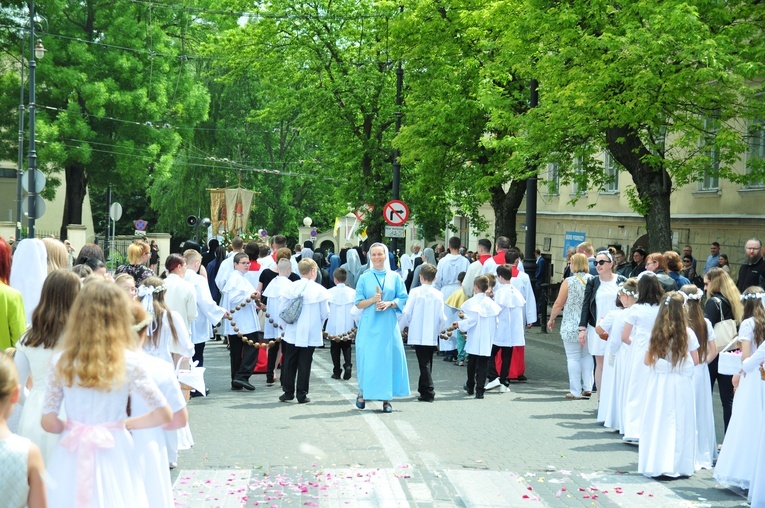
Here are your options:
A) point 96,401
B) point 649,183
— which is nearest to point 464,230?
point 649,183

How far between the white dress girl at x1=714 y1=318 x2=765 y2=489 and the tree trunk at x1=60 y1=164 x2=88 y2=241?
38.8m

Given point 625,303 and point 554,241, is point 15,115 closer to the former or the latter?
point 554,241

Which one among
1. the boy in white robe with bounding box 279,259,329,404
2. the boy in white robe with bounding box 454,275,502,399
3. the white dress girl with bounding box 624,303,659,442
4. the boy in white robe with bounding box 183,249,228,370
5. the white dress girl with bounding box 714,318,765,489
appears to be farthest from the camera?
the boy in white robe with bounding box 454,275,502,399

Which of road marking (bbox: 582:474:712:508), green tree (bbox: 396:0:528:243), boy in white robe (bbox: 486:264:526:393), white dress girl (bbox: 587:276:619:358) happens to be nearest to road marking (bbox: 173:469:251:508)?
road marking (bbox: 582:474:712:508)

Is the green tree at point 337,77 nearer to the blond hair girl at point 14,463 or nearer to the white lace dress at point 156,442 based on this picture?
A: the white lace dress at point 156,442

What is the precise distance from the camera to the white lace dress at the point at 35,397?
5672 mm

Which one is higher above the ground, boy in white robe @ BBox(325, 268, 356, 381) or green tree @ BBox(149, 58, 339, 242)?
green tree @ BBox(149, 58, 339, 242)

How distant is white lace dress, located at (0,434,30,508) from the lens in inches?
158

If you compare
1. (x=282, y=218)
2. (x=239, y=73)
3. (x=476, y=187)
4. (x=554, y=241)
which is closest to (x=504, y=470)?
(x=476, y=187)

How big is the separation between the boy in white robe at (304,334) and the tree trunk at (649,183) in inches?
373

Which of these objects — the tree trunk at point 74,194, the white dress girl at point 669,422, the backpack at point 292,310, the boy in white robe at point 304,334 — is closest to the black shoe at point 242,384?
the boy in white robe at point 304,334

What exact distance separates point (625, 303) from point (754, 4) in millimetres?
11061

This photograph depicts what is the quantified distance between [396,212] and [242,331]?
50.2 ft

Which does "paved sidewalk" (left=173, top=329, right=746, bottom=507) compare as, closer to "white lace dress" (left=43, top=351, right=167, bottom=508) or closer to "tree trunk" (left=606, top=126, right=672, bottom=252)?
"white lace dress" (left=43, top=351, right=167, bottom=508)
